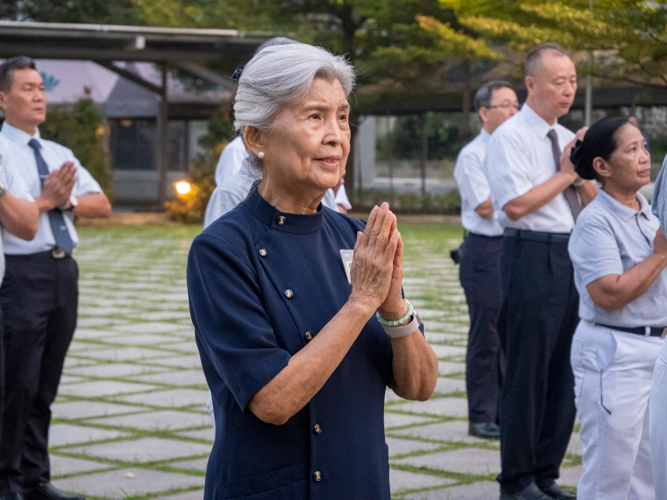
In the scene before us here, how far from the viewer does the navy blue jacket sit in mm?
2176

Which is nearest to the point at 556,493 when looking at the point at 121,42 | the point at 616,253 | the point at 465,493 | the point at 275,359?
the point at 465,493

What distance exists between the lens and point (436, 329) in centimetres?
950

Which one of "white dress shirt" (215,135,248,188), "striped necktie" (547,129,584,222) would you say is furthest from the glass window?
"white dress shirt" (215,135,248,188)

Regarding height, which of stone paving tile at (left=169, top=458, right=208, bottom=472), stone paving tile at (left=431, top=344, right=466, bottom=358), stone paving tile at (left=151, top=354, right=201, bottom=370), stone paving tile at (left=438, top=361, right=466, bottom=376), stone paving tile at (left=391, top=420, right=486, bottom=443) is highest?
stone paving tile at (left=169, top=458, right=208, bottom=472)

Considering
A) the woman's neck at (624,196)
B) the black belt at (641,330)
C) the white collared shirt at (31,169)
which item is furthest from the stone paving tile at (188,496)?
the woman's neck at (624,196)

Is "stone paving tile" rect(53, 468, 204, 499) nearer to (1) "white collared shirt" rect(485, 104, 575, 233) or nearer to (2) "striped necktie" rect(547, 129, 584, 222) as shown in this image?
(1) "white collared shirt" rect(485, 104, 575, 233)

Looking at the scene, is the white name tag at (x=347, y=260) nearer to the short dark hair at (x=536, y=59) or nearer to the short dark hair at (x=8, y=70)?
the short dark hair at (x=536, y=59)

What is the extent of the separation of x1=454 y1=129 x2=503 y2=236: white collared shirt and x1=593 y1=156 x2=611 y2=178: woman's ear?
2346mm

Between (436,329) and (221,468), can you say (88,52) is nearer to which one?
(436,329)

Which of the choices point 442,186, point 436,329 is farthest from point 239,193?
point 442,186

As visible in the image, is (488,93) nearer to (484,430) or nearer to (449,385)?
(449,385)

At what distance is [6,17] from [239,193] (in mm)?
34649

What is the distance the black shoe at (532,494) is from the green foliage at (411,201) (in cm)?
2152

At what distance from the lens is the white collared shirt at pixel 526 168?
15.7ft
